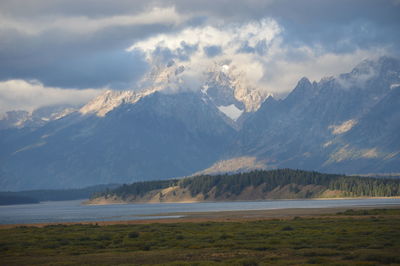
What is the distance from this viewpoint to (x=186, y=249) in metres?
109

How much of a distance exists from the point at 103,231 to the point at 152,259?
159 feet

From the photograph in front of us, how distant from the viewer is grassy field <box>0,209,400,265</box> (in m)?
92.9

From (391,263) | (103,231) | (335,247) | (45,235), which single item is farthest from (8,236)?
(391,263)

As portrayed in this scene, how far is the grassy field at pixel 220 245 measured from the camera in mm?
92938

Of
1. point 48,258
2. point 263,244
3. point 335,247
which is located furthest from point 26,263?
point 335,247

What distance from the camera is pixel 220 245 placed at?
111 meters

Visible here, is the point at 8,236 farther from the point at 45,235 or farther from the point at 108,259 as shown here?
the point at 108,259

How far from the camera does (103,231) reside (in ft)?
471

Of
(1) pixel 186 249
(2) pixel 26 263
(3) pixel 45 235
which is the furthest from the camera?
(3) pixel 45 235

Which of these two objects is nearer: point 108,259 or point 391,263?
point 391,263

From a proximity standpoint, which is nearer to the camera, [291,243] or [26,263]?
[26,263]

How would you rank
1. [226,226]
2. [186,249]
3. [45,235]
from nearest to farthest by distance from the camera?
1. [186,249]
2. [45,235]
3. [226,226]

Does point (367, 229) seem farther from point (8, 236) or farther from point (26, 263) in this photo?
point (8, 236)

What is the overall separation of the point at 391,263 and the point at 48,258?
4980 cm
